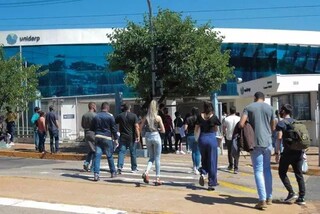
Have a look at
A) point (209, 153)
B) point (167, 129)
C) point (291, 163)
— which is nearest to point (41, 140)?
point (167, 129)

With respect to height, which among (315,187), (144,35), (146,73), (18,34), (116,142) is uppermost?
(18,34)

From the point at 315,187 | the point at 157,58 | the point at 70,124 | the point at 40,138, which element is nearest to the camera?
the point at 315,187

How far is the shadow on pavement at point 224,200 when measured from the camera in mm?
8502

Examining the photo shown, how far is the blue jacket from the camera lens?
1091 centimetres

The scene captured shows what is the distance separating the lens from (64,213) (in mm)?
7781

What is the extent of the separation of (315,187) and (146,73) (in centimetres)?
1137

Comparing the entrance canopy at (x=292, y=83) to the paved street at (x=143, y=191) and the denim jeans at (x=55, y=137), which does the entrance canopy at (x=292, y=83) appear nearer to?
the denim jeans at (x=55, y=137)

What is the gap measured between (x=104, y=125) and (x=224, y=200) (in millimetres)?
3448

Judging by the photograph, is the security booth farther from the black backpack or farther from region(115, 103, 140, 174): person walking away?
the black backpack

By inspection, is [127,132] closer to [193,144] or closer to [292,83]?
[193,144]

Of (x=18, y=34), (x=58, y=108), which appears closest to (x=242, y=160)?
(x=58, y=108)

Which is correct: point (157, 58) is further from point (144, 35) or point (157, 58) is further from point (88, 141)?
point (88, 141)

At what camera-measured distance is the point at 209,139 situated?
9.49 metres

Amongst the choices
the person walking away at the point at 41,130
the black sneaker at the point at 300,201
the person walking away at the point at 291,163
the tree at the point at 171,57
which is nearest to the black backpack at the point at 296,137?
the person walking away at the point at 291,163
